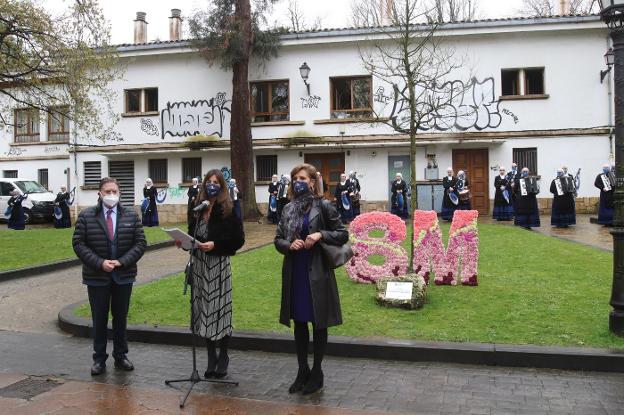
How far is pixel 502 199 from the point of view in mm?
20031

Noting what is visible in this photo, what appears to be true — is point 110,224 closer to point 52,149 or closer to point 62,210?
point 62,210

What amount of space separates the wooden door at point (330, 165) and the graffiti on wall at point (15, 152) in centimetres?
1538

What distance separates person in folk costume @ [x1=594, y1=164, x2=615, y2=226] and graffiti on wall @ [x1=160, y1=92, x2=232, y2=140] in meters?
15.0

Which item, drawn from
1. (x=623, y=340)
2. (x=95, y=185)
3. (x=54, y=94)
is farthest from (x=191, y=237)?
(x=95, y=185)

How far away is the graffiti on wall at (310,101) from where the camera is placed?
945 inches

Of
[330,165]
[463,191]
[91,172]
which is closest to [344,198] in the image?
[330,165]

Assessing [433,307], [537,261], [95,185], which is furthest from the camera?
[95,185]

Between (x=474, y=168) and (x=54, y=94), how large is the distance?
1573 cm

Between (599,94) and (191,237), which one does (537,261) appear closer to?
(191,237)

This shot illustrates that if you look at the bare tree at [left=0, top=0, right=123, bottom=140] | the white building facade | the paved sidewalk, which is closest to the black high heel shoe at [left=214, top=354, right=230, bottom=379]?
the paved sidewalk

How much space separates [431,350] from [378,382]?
88 cm

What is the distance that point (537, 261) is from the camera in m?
10.4

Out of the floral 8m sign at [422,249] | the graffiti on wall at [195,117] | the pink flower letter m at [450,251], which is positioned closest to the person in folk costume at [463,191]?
the graffiti on wall at [195,117]

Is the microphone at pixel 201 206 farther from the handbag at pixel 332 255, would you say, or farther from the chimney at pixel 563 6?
the chimney at pixel 563 6
